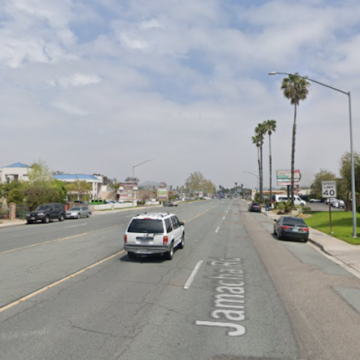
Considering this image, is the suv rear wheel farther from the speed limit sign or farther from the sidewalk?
the speed limit sign

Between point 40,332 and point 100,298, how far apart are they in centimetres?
219

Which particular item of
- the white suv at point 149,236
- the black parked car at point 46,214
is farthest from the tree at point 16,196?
the white suv at point 149,236

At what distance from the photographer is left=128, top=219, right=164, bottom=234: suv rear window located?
13.1 meters

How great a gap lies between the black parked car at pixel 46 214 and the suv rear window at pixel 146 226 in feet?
80.3

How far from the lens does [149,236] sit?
507 inches

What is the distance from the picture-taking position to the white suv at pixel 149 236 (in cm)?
1280

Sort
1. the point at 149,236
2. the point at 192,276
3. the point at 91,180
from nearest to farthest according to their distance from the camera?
the point at 192,276 < the point at 149,236 < the point at 91,180

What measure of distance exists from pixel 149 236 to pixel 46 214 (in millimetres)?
25427

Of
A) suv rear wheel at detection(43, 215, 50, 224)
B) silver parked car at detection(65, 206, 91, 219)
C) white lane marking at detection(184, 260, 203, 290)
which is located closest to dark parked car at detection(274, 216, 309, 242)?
white lane marking at detection(184, 260, 203, 290)

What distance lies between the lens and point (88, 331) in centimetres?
617

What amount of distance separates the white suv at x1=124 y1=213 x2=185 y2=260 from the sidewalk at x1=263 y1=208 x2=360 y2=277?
659cm

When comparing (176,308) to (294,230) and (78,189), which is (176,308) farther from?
(78,189)

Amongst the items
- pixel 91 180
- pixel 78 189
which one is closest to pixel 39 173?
pixel 78 189

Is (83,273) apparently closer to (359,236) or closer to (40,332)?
(40,332)
